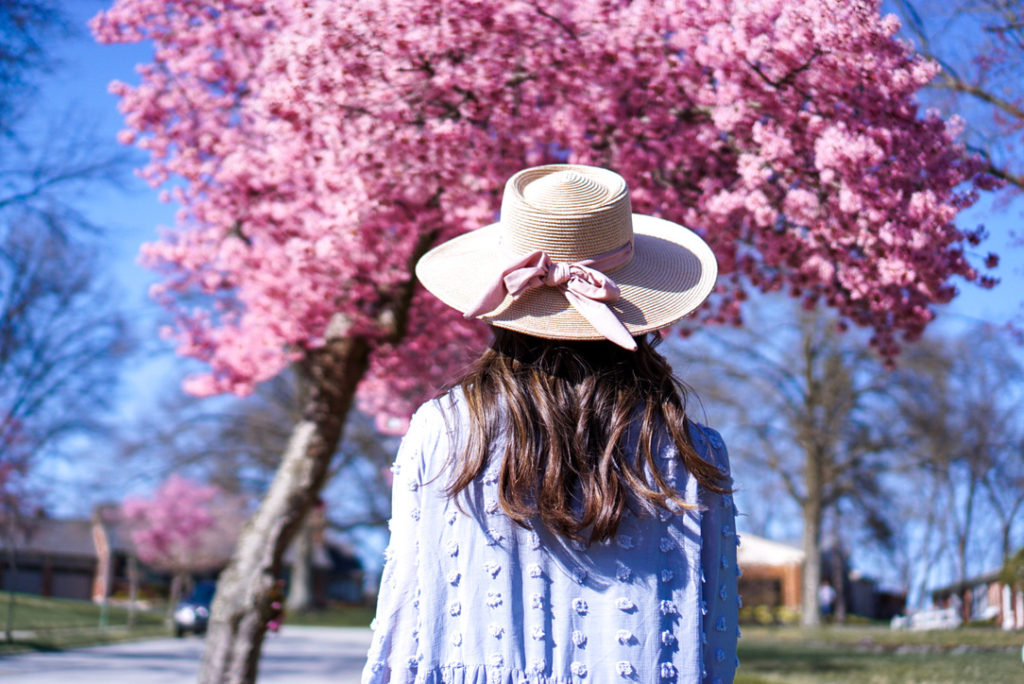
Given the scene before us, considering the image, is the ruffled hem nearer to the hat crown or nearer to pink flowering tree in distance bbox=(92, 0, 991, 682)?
the hat crown

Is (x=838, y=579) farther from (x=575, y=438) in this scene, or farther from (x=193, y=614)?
(x=575, y=438)

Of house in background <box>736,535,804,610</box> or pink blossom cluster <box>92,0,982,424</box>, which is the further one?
house in background <box>736,535,804,610</box>

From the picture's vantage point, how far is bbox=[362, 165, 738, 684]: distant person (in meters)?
1.62

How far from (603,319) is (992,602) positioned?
515cm

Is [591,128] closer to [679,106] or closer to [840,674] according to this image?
[679,106]

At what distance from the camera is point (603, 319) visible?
68.0 inches

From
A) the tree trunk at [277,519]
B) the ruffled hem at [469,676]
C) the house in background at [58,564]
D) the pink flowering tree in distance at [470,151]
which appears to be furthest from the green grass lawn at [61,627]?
the house in background at [58,564]

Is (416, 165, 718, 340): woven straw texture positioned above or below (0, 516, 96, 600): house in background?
above

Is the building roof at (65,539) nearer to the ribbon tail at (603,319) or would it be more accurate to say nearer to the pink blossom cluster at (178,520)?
the pink blossom cluster at (178,520)

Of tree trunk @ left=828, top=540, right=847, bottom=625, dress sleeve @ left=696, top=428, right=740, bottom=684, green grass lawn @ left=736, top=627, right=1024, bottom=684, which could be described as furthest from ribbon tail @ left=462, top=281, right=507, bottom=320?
tree trunk @ left=828, top=540, right=847, bottom=625

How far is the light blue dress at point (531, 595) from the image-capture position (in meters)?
1.62

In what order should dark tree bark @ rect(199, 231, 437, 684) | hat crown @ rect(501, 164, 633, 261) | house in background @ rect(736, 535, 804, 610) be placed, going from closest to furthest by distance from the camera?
hat crown @ rect(501, 164, 633, 261) → dark tree bark @ rect(199, 231, 437, 684) → house in background @ rect(736, 535, 804, 610)

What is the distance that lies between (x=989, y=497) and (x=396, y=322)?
871 cm

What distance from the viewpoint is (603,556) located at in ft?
5.44
